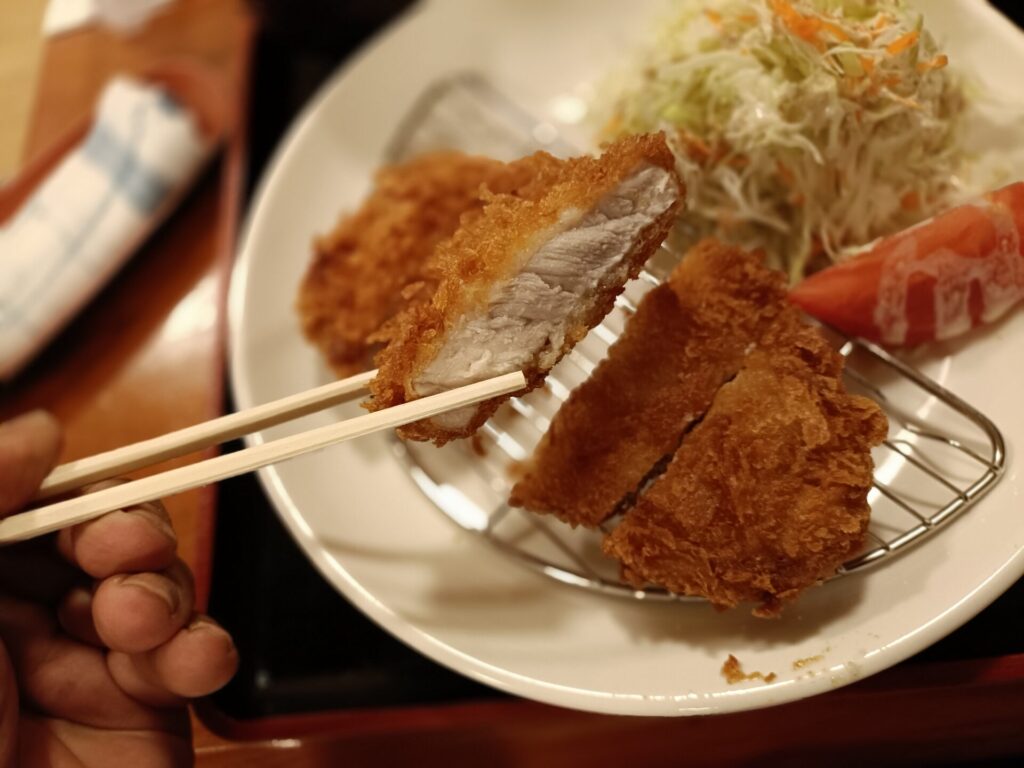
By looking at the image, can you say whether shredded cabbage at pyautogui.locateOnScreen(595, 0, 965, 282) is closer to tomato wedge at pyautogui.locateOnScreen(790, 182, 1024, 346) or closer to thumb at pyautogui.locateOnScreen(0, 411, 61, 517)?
tomato wedge at pyautogui.locateOnScreen(790, 182, 1024, 346)

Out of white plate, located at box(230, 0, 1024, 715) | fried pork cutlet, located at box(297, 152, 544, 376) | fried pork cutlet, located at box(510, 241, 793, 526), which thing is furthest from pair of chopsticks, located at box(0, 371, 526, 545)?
fried pork cutlet, located at box(297, 152, 544, 376)

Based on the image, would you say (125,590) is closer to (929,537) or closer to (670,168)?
(670,168)

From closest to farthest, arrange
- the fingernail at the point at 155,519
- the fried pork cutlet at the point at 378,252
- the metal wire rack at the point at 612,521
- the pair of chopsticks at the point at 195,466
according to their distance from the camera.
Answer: the pair of chopsticks at the point at 195,466, the fingernail at the point at 155,519, the metal wire rack at the point at 612,521, the fried pork cutlet at the point at 378,252

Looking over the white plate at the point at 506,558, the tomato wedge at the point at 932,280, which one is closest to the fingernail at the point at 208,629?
the white plate at the point at 506,558

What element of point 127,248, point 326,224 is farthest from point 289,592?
point 127,248

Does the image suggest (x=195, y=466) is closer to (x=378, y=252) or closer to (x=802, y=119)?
(x=378, y=252)

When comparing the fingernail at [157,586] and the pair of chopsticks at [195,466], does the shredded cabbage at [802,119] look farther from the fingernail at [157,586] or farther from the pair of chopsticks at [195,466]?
the fingernail at [157,586]
